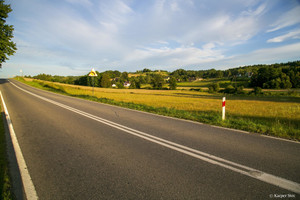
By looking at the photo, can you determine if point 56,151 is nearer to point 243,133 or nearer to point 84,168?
point 84,168

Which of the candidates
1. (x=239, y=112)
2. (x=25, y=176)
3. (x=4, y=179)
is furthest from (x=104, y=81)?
(x=4, y=179)

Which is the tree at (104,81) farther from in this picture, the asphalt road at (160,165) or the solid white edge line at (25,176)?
the solid white edge line at (25,176)

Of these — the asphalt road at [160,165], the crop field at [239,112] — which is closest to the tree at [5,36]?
the crop field at [239,112]

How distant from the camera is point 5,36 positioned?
14.9 metres

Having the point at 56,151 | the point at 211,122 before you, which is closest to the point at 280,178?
the point at 211,122

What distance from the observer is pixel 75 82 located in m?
106

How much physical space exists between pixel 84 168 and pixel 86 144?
4.52 feet

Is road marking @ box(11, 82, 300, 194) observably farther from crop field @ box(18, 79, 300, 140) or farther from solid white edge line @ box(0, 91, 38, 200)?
crop field @ box(18, 79, 300, 140)

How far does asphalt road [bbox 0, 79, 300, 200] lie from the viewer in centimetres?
240

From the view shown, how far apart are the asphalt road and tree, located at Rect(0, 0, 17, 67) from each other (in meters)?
15.2

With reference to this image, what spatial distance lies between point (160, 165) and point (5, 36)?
20.7m

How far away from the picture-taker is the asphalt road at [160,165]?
2.40 meters

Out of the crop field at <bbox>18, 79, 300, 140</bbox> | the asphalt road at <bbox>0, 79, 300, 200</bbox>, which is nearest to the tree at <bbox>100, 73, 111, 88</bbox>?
the crop field at <bbox>18, 79, 300, 140</bbox>

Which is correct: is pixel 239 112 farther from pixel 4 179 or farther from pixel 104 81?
pixel 104 81
